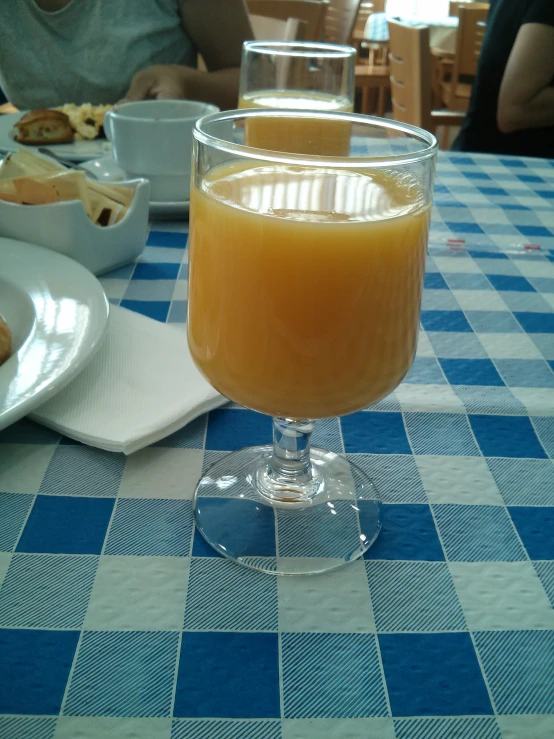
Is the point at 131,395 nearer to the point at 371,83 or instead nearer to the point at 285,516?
the point at 285,516

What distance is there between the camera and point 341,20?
411cm

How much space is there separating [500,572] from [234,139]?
0.37 metres

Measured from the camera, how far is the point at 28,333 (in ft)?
1.89

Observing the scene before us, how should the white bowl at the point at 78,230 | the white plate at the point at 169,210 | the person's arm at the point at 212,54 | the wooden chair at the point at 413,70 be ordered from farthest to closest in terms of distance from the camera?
the wooden chair at the point at 413,70
the person's arm at the point at 212,54
the white plate at the point at 169,210
the white bowl at the point at 78,230

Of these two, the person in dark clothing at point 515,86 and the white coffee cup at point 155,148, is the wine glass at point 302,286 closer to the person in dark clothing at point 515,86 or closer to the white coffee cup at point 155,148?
the white coffee cup at point 155,148

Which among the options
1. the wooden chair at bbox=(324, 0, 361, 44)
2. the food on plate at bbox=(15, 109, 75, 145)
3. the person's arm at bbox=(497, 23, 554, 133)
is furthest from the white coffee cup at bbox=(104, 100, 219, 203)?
the wooden chair at bbox=(324, 0, 361, 44)

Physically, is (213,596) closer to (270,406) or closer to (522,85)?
(270,406)

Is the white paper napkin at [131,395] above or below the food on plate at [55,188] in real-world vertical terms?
below

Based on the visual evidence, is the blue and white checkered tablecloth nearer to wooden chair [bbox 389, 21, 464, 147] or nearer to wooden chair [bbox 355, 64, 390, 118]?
wooden chair [bbox 389, 21, 464, 147]

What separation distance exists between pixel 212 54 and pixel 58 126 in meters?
0.81

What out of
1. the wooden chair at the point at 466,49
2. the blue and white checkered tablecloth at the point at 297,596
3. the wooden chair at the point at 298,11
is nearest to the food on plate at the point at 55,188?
the blue and white checkered tablecloth at the point at 297,596

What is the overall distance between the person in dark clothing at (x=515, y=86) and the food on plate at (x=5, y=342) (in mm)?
1821

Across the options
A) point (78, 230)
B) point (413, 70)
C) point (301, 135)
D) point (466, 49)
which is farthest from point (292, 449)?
point (466, 49)

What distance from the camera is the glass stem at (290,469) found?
505 millimetres
